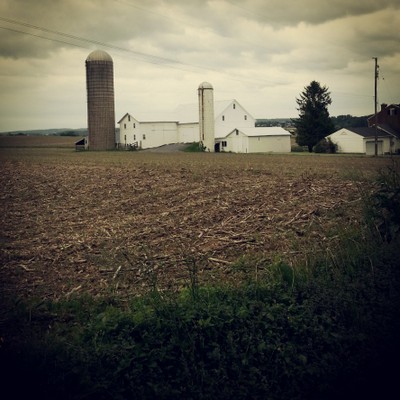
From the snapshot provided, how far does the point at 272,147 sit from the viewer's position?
62594mm

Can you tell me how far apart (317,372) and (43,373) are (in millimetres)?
3382

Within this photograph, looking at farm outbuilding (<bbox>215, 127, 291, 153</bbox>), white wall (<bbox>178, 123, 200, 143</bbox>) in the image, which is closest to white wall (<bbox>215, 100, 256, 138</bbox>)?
farm outbuilding (<bbox>215, 127, 291, 153</bbox>)

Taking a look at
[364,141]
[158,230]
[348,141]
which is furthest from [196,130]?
[158,230]

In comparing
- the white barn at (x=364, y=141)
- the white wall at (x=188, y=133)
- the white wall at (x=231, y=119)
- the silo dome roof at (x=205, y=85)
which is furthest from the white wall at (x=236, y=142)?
the white barn at (x=364, y=141)

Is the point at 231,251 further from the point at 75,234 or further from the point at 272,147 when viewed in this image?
the point at 272,147

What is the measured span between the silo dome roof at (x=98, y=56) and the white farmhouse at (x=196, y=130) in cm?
833

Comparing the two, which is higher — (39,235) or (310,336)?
(39,235)

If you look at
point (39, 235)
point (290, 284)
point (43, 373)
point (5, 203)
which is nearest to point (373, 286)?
point (290, 284)

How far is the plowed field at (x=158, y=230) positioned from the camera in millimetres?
8867

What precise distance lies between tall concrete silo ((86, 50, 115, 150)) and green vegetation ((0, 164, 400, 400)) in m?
59.7

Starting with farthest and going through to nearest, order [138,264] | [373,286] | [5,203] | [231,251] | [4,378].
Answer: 1. [5,203]
2. [231,251]
3. [138,264]
4. [373,286]
5. [4,378]

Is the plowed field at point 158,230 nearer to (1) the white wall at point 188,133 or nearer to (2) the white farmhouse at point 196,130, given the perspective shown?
(2) the white farmhouse at point 196,130

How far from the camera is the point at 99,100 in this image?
65.2 meters

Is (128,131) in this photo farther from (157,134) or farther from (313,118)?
(313,118)
